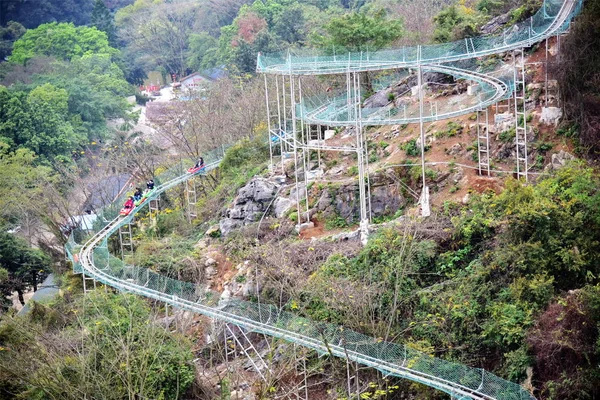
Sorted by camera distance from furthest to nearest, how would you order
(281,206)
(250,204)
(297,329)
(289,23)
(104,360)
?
(289,23) < (250,204) < (281,206) < (297,329) < (104,360)

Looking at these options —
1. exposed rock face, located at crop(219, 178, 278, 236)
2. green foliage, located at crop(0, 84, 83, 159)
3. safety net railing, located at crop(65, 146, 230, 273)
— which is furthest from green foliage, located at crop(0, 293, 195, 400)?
green foliage, located at crop(0, 84, 83, 159)


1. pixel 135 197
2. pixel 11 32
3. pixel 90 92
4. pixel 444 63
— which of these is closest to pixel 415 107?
pixel 444 63

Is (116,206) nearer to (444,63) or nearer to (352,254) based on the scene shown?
(352,254)

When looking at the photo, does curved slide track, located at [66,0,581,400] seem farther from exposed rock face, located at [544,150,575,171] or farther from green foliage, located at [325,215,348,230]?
green foliage, located at [325,215,348,230]

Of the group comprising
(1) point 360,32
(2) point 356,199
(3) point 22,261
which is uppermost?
(1) point 360,32

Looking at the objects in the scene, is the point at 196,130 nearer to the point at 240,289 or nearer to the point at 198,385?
the point at 240,289

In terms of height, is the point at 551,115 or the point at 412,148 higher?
the point at 551,115

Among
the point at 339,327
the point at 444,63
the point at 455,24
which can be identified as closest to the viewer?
the point at 339,327

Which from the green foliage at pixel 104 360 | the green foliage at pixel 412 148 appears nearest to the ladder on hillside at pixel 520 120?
the green foliage at pixel 412 148
